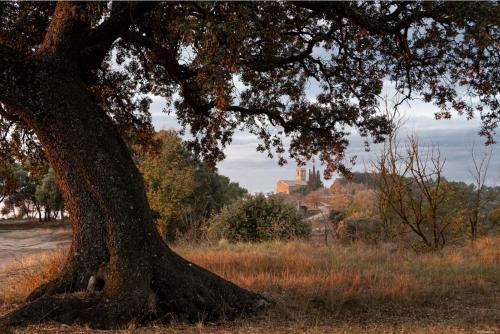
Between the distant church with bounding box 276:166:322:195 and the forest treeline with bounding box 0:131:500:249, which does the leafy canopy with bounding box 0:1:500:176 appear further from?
the distant church with bounding box 276:166:322:195

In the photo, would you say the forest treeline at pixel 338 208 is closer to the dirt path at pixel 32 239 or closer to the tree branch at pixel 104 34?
the tree branch at pixel 104 34

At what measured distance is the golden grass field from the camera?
7146 mm

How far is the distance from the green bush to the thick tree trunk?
35.7 ft

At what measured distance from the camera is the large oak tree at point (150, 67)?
7051mm

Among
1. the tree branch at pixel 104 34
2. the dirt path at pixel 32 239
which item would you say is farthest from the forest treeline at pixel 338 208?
the dirt path at pixel 32 239

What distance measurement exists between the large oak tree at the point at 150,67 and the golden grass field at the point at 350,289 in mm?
659

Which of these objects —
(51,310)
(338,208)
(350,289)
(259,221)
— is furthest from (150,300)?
(338,208)

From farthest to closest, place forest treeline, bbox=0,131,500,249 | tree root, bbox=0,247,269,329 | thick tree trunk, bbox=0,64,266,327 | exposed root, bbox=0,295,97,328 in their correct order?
forest treeline, bbox=0,131,500,249 < thick tree trunk, bbox=0,64,266,327 < tree root, bbox=0,247,269,329 < exposed root, bbox=0,295,97,328

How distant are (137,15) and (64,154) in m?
2.55

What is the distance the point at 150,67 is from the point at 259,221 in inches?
353

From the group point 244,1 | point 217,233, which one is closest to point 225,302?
point 244,1

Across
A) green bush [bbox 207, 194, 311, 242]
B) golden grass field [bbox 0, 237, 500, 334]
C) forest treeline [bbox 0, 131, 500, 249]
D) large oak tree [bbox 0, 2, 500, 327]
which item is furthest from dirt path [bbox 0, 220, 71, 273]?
large oak tree [bbox 0, 2, 500, 327]

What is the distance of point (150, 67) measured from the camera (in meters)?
11.6

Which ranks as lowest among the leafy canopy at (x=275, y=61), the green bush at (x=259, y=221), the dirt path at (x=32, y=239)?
the dirt path at (x=32, y=239)
